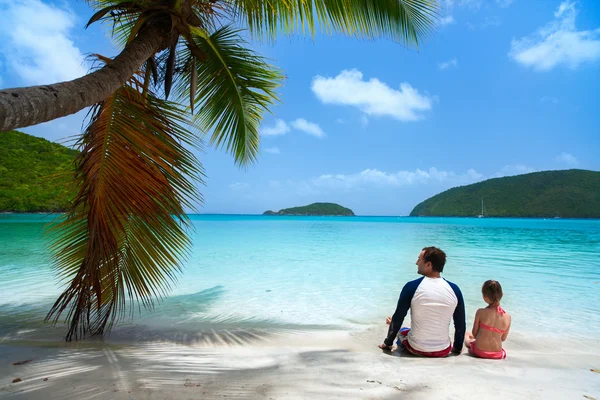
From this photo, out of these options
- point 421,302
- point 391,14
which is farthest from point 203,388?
point 391,14

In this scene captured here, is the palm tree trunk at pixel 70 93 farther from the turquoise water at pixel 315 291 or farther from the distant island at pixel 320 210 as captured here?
the distant island at pixel 320 210

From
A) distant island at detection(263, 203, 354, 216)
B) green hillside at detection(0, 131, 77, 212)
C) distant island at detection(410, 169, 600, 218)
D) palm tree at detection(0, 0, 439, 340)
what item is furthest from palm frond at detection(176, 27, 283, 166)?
distant island at detection(263, 203, 354, 216)

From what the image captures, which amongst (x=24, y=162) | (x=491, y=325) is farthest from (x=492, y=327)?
(x=24, y=162)

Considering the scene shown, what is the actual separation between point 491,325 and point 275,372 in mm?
1862

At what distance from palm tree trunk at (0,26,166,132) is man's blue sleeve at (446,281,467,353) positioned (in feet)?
10.1

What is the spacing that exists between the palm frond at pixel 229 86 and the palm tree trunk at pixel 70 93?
1.56 m

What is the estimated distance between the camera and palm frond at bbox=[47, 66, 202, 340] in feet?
9.46

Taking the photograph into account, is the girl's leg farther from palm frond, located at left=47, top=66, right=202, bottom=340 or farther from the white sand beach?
palm frond, located at left=47, top=66, right=202, bottom=340

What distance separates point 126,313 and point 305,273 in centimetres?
430

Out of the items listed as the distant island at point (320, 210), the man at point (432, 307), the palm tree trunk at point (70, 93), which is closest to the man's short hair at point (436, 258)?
the man at point (432, 307)

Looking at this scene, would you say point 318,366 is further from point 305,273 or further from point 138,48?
point 305,273

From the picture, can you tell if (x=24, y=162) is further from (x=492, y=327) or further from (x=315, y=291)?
(x=492, y=327)

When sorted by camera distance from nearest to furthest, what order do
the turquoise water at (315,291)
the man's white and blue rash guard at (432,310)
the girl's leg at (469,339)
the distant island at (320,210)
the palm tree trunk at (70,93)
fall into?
1. the palm tree trunk at (70,93)
2. the man's white and blue rash guard at (432,310)
3. the girl's leg at (469,339)
4. the turquoise water at (315,291)
5. the distant island at (320,210)

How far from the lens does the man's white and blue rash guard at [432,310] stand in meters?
2.87
